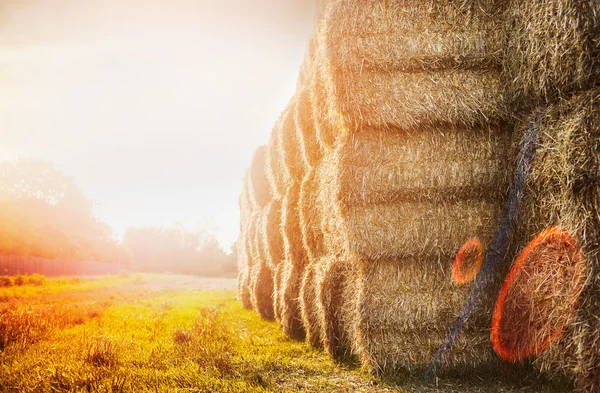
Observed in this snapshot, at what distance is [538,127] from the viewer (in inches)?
185

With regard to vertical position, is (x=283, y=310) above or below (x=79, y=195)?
below

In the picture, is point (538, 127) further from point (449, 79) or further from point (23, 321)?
point (23, 321)

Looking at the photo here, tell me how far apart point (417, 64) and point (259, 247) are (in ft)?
25.4

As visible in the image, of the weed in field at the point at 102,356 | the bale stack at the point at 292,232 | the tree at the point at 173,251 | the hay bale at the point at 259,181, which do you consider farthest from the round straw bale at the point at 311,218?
the tree at the point at 173,251

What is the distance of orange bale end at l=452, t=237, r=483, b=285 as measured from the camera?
525cm

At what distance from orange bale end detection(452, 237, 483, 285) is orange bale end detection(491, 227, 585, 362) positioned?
1.26ft

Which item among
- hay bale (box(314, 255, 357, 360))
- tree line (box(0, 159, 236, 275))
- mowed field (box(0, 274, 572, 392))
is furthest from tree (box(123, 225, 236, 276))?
hay bale (box(314, 255, 357, 360))

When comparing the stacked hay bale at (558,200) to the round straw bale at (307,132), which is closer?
the stacked hay bale at (558,200)

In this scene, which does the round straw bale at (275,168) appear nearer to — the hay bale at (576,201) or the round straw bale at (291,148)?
the round straw bale at (291,148)

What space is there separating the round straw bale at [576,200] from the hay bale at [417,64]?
998mm

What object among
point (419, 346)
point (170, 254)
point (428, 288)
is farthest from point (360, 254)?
point (170, 254)

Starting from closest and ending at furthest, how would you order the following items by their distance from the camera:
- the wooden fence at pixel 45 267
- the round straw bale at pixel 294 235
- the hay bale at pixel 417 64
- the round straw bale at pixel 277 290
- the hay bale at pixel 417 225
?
the hay bale at pixel 417 225 < the hay bale at pixel 417 64 < the round straw bale at pixel 294 235 < the round straw bale at pixel 277 290 < the wooden fence at pixel 45 267

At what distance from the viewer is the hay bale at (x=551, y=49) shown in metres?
4.23

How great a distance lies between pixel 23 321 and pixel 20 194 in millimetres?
14290
